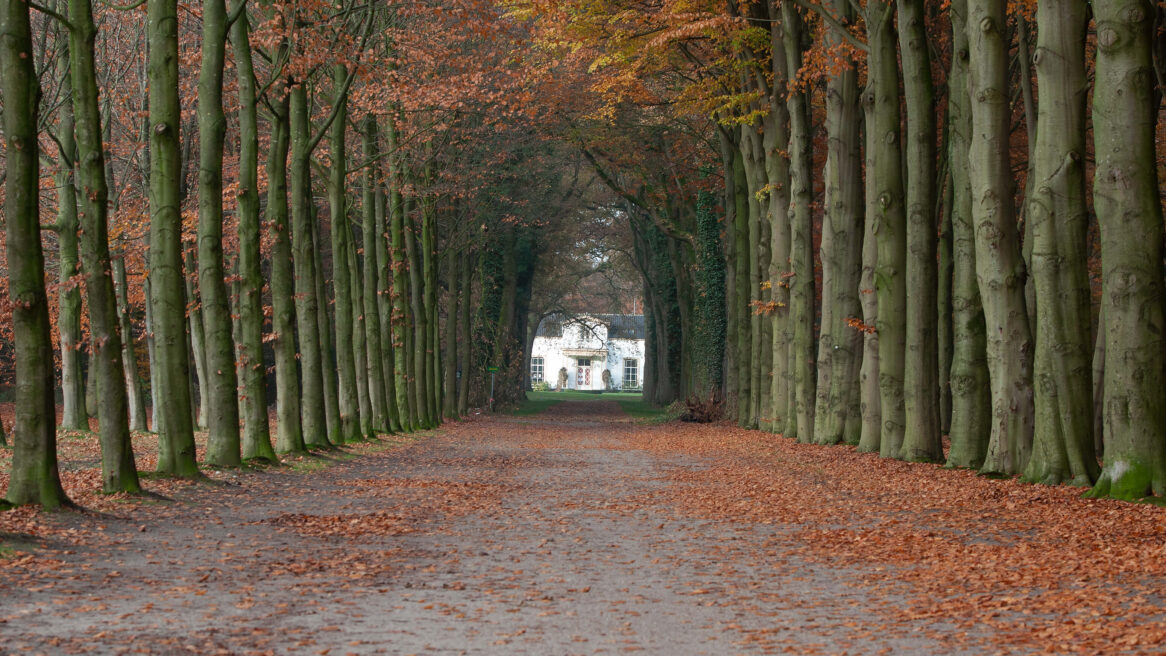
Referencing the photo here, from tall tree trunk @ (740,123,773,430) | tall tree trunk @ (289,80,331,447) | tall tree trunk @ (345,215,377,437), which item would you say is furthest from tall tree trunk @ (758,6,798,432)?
tall tree trunk @ (289,80,331,447)

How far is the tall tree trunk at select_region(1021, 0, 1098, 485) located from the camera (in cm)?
1342

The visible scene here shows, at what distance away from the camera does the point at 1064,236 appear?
1345 centimetres

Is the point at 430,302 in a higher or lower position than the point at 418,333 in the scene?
higher

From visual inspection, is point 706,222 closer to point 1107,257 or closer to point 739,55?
point 739,55

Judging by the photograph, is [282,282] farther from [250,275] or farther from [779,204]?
[779,204]

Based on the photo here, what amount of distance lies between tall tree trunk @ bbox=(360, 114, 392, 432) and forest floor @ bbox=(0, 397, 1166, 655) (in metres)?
11.6

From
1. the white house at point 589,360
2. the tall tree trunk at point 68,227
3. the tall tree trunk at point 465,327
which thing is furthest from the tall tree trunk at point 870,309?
the white house at point 589,360

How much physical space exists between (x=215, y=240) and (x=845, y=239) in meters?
12.0

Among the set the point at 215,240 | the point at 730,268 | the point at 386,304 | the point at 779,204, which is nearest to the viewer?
the point at 215,240

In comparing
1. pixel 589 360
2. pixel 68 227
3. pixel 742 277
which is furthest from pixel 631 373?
pixel 68 227

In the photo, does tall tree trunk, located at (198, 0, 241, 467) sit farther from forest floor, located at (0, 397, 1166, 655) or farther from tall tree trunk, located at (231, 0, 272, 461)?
tall tree trunk, located at (231, 0, 272, 461)

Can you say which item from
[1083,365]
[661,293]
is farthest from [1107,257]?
[661,293]

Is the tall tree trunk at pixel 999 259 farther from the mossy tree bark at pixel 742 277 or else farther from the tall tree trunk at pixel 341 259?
the mossy tree bark at pixel 742 277

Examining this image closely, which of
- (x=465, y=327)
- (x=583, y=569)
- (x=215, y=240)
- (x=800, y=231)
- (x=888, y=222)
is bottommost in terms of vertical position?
(x=583, y=569)
